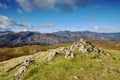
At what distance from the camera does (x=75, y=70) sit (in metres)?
37.5

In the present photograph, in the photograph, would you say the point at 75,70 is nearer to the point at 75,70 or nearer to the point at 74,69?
the point at 75,70

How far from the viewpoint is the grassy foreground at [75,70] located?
35.3 m

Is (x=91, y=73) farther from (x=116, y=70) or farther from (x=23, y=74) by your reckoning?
(x=23, y=74)

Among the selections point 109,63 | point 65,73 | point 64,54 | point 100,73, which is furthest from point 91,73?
point 64,54

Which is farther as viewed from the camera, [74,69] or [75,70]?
[74,69]

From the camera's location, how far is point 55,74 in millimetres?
35812

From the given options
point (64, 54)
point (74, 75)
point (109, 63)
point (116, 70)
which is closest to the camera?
point (74, 75)

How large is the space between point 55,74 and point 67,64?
16.9ft

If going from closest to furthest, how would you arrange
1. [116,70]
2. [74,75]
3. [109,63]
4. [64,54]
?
[74,75] → [116,70] → [109,63] → [64,54]

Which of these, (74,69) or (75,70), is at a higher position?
(74,69)

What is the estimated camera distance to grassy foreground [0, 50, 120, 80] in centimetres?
3531

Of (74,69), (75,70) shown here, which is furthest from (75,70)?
(74,69)

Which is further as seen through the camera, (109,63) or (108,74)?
(109,63)

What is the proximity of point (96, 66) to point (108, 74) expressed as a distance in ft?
13.9
